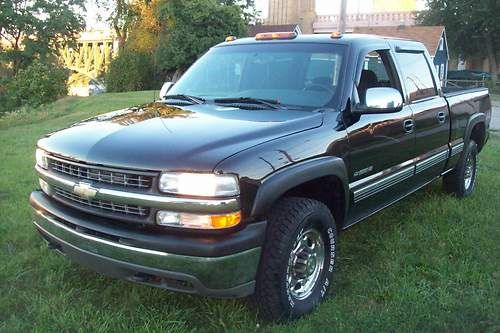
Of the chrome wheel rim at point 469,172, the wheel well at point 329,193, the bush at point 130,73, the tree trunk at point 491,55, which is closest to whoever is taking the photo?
the wheel well at point 329,193

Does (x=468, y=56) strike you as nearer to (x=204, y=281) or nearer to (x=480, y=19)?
(x=480, y=19)

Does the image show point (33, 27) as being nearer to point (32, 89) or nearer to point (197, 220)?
point (32, 89)

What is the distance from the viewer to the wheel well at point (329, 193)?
3719mm

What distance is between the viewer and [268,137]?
3.32 meters

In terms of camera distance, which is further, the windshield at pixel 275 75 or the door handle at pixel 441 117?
the door handle at pixel 441 117

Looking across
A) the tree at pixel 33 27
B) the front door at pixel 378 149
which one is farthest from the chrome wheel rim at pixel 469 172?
the tree at pixel 33 27

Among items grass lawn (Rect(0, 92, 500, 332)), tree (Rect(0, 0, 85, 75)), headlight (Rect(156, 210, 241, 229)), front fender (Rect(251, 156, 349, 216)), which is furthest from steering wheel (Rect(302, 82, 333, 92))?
tree (Rect(0, 0, 85, 75))

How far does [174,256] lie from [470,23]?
48.0m

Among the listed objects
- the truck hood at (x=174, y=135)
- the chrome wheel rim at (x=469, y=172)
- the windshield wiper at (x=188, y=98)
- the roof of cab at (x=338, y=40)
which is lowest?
the chrome wheel rim at (x=469, y=172)

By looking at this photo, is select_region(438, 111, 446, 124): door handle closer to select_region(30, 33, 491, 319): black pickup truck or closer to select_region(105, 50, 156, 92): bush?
select_region(30, 33, 491, 319): black pickup truck

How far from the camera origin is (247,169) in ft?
9.91

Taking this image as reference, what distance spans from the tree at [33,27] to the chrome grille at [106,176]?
3878 centimetres

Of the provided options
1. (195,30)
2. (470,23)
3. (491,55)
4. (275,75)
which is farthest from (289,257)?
(491,55)

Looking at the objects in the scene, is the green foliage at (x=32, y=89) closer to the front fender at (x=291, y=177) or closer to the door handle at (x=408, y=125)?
the door handle at (x=408, y=125)
